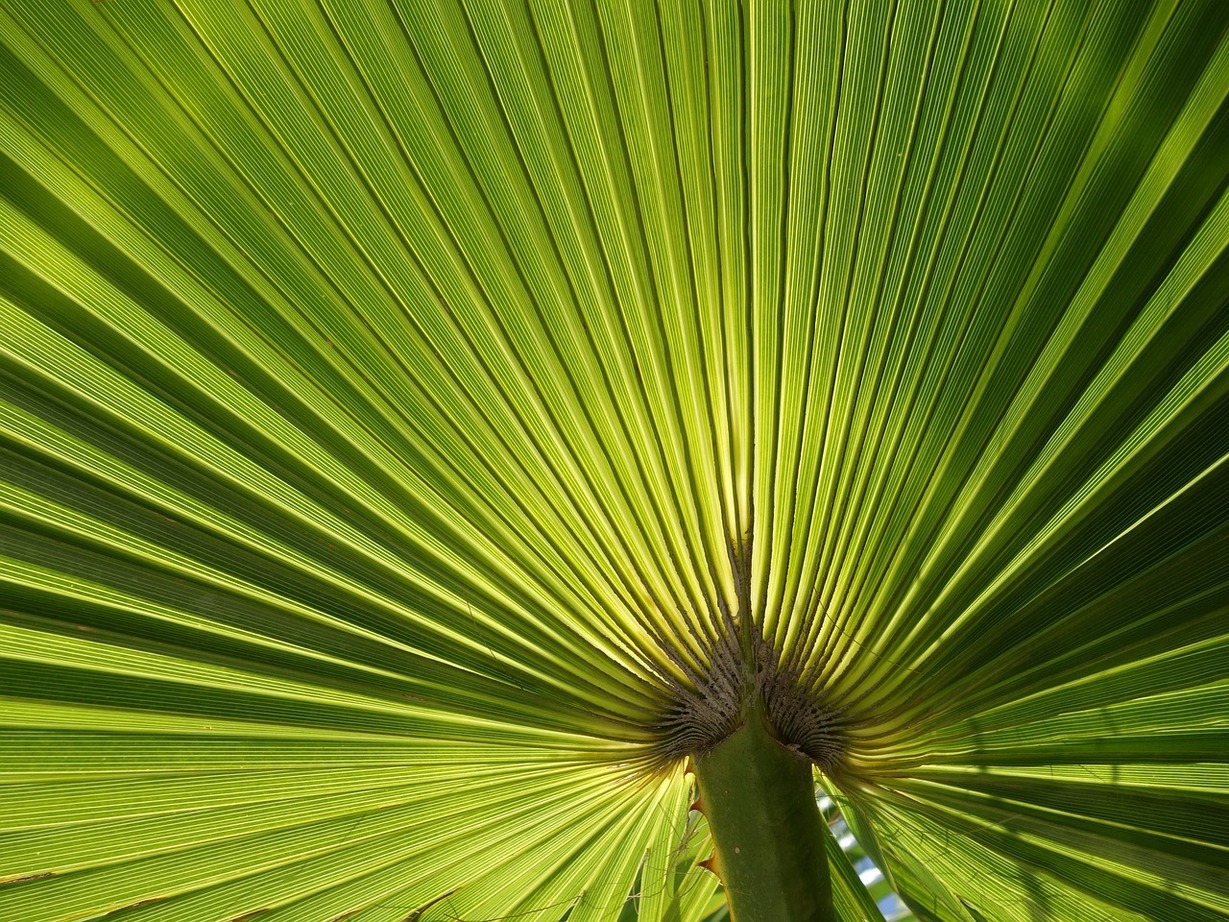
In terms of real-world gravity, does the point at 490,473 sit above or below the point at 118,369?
below

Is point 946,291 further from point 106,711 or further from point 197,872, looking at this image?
point 197,872

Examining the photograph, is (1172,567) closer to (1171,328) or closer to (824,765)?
(1171,328)

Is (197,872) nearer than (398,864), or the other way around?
(197,872)

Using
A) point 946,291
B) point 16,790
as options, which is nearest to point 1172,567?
point 946,291

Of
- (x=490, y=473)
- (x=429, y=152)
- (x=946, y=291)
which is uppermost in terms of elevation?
(x=429, y=152)

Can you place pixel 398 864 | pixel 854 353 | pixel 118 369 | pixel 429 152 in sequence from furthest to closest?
pixel 398 864
pixel 854 353
pixel 118 369
pixel 429 152

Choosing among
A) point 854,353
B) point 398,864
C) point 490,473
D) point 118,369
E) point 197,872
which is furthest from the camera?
point 398,864
